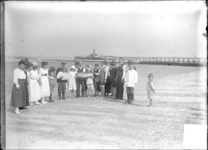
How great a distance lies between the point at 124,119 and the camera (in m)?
2.63

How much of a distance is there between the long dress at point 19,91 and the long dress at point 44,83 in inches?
8.9

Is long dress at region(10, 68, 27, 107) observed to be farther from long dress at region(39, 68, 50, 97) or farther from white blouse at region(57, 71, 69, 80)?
white blouse at region(57, 71, 69, 80)

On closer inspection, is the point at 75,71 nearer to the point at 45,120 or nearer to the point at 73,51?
the point at 73,51

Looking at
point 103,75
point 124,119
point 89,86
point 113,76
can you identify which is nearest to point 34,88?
point 89,86

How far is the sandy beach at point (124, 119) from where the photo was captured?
97.1 inches

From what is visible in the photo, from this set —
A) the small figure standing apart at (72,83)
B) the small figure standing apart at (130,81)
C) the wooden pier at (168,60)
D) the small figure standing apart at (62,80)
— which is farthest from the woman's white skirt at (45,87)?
the small figure standing apart at (130,81)

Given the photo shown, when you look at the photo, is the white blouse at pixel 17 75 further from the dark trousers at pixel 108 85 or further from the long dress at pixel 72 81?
the dark trousers at pixel 108 85

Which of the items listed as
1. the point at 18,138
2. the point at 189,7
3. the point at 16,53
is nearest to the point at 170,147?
the point at 189,7

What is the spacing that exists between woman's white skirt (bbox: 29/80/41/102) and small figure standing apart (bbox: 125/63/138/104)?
104 centimetres

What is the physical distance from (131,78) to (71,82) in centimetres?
69

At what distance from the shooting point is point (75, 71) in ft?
8.87

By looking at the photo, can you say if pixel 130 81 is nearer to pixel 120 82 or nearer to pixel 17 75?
pixel 120 82

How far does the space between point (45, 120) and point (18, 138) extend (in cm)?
36

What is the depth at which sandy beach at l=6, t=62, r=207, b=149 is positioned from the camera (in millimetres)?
2467
